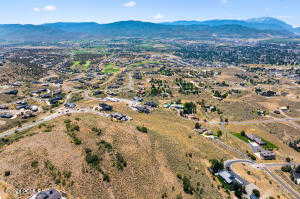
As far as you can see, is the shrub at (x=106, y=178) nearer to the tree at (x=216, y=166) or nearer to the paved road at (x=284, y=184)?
the tree at (x=216, y=166)

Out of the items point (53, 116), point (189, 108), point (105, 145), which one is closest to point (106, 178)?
point (105, 145)

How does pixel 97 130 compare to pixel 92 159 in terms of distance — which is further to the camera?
pixel 97 130

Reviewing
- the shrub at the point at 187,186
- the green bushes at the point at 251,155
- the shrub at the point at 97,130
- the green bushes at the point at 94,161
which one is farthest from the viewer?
the green bushes at the point at 251,155

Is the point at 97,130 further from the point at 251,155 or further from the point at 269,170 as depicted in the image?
the point at 269,170

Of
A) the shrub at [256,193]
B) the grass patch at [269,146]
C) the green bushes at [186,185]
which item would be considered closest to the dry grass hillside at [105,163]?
the green bushes at [186,185]

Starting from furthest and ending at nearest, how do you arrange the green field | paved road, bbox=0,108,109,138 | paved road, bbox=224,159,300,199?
the green field, paved road, bbox=0,108,109,138, paved road, bbox=224,159,300,199

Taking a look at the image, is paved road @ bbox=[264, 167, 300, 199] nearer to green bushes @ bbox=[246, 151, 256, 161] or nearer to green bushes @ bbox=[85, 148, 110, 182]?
green bushes @ bbox=[246, 151, 256, 161]

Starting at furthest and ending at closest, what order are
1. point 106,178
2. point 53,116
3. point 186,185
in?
point 53,116
point 186,185
point 106,178

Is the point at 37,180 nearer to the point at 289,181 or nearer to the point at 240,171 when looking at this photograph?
the point at 240,171

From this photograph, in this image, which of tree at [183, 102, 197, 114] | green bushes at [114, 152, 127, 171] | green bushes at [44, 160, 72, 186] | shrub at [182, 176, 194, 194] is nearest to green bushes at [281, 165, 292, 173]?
shrub at [182, 176, 194, 194]

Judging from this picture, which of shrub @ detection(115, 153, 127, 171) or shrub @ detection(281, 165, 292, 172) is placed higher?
shrub @ detection(115, 153, 127, 171)

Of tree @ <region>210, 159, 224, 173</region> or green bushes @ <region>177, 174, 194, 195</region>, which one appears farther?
tree @ <region>210, 159, 224, 173</region>

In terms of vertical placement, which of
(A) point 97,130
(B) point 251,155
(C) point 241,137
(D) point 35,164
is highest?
(A) point 97,130
